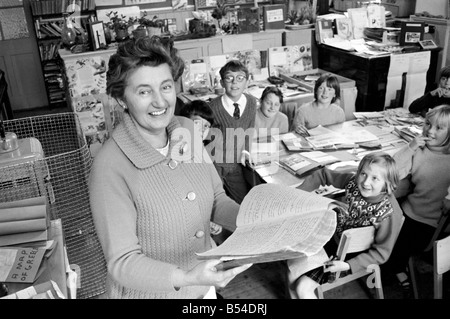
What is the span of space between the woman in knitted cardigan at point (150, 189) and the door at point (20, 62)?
5.28 metres

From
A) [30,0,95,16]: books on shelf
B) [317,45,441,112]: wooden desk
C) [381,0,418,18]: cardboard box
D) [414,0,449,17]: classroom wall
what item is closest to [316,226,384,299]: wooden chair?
[317,45,441,112]: wooden desk

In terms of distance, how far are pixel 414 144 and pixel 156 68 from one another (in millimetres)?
1696

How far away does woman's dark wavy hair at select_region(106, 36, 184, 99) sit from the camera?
3.44 ft

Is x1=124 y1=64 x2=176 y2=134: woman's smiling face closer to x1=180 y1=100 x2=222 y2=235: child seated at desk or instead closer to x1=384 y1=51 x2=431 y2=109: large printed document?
x1=180 y1=100 x2=222 y2=235: child seated at desk

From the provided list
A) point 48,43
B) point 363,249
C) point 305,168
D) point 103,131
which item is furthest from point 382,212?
point 48,43

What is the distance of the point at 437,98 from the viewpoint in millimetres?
3105

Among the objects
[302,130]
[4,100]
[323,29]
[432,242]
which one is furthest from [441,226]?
[4,100]

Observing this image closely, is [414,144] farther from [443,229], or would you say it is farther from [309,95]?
[309,95]

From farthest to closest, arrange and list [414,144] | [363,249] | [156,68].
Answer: [414,144]
[363,249]
[156,68]

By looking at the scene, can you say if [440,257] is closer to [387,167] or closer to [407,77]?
[387,167]

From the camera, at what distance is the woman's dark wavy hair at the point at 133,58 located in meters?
1.05

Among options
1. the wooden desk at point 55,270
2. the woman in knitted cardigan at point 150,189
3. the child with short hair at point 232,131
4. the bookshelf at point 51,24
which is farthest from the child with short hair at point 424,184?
the bookshelf at point 51,24

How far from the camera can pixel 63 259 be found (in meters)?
1.48

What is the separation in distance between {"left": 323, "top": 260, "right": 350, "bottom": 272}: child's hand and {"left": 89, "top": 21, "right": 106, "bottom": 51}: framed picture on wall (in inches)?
108
